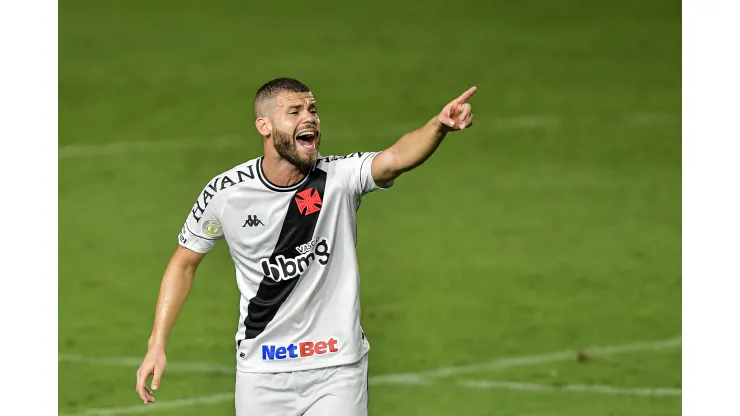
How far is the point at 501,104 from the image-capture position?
15.2 m

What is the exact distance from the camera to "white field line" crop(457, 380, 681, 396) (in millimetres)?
8930

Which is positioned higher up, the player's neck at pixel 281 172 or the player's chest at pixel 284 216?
the player's neck at pixel 281 172

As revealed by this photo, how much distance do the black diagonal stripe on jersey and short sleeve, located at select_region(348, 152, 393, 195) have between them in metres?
0.15

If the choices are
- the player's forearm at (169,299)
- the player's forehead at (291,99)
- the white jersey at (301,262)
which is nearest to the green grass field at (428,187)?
the player's forearm at (169,299)

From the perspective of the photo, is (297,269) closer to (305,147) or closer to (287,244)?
(287,244)

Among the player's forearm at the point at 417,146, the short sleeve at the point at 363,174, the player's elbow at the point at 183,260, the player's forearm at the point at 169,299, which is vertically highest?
the player's forearm at the point at 417,146

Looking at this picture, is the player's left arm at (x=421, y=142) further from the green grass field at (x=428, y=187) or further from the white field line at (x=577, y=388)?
the white field line at (x=577, y=388)

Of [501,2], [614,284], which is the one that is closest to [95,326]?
[614,284]

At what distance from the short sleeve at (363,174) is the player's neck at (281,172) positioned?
23cm

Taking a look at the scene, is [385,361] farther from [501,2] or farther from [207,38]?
[501,2]

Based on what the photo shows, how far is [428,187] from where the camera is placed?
13.1 m

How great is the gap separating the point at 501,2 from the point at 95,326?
31.8ft

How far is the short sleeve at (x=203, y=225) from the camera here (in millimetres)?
6566

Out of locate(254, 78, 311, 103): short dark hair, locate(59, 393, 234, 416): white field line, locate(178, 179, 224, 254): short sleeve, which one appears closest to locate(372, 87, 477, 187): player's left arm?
locate(254, 78, 311, 103): short dark hair
